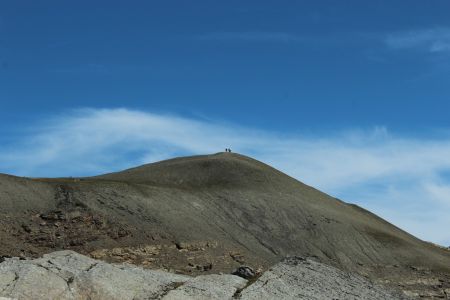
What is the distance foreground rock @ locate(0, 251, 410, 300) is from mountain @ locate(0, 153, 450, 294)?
97.1 ft

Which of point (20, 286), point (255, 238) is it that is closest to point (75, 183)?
point (255, 238)

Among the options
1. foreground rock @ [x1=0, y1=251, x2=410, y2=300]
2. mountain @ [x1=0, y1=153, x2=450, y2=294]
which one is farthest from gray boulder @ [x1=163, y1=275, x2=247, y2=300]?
mountain @ [x1=0, y1=153, x2=450, y2=294]

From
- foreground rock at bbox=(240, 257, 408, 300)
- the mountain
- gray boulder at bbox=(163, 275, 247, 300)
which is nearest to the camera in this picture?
gray boulder at bbox=(163, 275, 247, 300)

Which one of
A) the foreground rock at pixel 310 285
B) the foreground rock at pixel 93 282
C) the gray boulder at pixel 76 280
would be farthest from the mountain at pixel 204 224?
the gray boulder at pixel 76 280

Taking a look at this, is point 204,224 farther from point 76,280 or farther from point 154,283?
point 76,280

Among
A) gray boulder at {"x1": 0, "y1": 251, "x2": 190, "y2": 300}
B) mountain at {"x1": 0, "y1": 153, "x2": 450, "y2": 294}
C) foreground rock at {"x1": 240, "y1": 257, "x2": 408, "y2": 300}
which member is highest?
mountain at {"x1": 0, "y1": 153, "x2": 450, "y2": 294}

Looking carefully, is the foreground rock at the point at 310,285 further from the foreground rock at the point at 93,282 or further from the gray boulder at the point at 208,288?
the foreground rock at the point at 93,282

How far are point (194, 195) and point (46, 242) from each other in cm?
2446

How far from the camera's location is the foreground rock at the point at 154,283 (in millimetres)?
12273

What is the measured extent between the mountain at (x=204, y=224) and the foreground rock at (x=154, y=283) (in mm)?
29598

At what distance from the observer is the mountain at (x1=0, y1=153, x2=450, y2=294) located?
181ft

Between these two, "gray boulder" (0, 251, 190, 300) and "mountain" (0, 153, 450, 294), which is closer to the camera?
"gray boulder" (0, 251, 190, 300)

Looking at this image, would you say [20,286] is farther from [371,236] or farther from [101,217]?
[371,236]

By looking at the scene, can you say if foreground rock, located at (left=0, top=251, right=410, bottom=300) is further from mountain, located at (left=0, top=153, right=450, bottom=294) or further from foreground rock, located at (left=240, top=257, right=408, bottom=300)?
mountain, located at (left=0, top=153, right=450, bottom=294)
